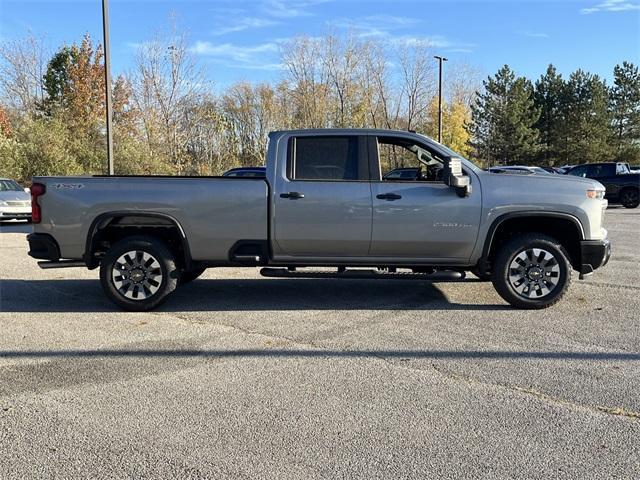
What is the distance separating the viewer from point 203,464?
3.07m

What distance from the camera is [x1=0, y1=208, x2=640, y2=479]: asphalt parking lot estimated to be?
10.2 ft

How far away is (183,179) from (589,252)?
4602mm

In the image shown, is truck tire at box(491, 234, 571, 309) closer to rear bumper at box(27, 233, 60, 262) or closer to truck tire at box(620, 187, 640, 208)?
rear bumper at box(27, 233, 60, 262)

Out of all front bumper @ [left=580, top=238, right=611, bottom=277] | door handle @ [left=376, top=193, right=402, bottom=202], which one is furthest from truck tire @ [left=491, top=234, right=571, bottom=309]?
door handle @ [left=376, top=193, right=402, bottom=202]

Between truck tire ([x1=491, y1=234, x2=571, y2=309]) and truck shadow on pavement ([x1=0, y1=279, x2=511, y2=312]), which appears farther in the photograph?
truck shadow on pavement ([x1=0, y1=279, x2=511, y2=312])

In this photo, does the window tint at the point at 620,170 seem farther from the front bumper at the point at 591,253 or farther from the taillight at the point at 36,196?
the taillight at the point at 36,196

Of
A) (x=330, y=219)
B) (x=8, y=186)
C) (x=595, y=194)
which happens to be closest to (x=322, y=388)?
(x=330, y=219)

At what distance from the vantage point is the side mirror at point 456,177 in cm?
602

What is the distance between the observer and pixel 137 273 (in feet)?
20.8

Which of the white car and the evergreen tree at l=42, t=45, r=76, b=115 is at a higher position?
the evergreen tree at l=42, t=45, r=76, b=115

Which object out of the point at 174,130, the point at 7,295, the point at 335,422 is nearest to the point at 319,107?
the point at 174,130

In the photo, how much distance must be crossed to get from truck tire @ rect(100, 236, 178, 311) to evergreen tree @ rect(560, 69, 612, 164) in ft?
189

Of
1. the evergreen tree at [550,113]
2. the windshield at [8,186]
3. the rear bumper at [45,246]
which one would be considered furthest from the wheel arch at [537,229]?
the evergreen tree at [550,113]

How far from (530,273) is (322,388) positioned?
10.7ft
